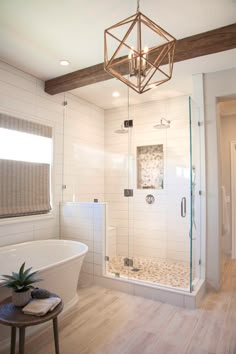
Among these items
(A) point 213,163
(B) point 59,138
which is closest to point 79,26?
(B) point 59,138

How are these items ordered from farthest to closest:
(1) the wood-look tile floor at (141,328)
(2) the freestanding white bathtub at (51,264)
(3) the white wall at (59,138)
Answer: (3) the white wall at (59,138) → (2) the freestanding white bathtub at (51,264) → (1) the wood-look tile floor at (141,328)

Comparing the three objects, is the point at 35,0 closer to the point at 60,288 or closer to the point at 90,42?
the point at 90,42

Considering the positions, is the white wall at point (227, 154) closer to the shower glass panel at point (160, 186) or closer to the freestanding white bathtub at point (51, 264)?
the shower glass panel at point (160, 186)

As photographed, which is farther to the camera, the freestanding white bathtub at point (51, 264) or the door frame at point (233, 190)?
the door frame at point (233, 190)

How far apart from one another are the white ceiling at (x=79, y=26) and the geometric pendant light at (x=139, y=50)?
0.49 feet

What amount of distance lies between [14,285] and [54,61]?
2.62m

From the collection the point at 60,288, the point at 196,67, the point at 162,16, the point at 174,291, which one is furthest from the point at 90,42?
the point at 174,291

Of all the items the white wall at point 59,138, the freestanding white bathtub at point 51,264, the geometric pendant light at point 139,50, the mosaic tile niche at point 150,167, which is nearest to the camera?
the geometric pendant light at point 139,50

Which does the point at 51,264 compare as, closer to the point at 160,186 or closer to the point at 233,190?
the point at 160,186

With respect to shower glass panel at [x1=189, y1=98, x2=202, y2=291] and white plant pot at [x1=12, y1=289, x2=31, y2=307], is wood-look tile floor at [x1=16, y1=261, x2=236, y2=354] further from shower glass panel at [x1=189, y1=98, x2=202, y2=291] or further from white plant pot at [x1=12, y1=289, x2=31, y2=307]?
white plant pot at [x1=12, y1=289, x2=31, y2=307]

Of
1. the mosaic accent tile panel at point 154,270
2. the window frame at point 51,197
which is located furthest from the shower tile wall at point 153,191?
the window frame at point 51,197

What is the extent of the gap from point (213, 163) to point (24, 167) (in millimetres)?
2565

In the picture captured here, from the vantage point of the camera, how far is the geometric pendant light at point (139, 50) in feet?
5.08

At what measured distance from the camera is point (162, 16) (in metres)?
2.31
